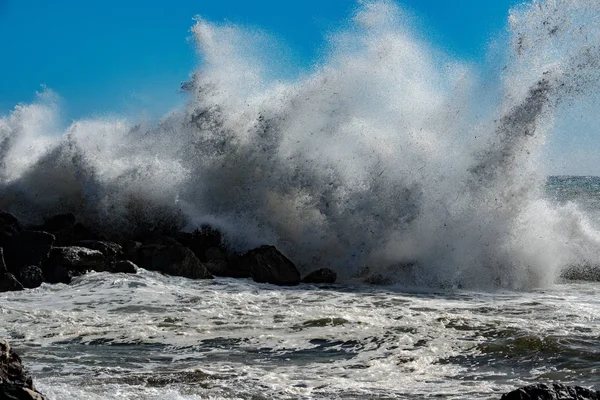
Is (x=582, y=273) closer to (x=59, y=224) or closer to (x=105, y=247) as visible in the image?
(x=105, y=247)

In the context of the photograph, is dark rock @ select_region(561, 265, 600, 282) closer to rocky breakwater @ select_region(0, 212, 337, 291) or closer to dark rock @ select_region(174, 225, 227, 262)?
rocky breakwater @ select_region(0, 212, 337, 291)

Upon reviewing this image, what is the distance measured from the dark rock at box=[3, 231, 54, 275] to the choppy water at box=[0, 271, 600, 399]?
665 millimetres

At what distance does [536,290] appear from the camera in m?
12.1

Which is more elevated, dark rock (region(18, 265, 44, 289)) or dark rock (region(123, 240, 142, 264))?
dark rock (region(123, 240, 142, 264))

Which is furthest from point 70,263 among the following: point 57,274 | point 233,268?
point 233,268

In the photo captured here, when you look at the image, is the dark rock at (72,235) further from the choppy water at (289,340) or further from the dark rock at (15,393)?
the dark rock at (15,393)

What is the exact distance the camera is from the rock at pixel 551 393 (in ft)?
14.4

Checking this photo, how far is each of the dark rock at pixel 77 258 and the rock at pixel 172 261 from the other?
812 millimetres

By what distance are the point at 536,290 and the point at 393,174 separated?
4228 millimetres

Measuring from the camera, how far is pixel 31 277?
432 inches

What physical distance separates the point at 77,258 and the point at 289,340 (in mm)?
5241

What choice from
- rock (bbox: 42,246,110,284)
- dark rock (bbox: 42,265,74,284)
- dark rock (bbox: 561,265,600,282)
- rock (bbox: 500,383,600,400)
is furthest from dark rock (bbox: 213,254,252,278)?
rock (bbox: 500,383,600,400)

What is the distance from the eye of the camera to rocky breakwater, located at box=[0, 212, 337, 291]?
37.5 ft

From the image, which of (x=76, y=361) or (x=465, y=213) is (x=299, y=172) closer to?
(x=465, y=213)
